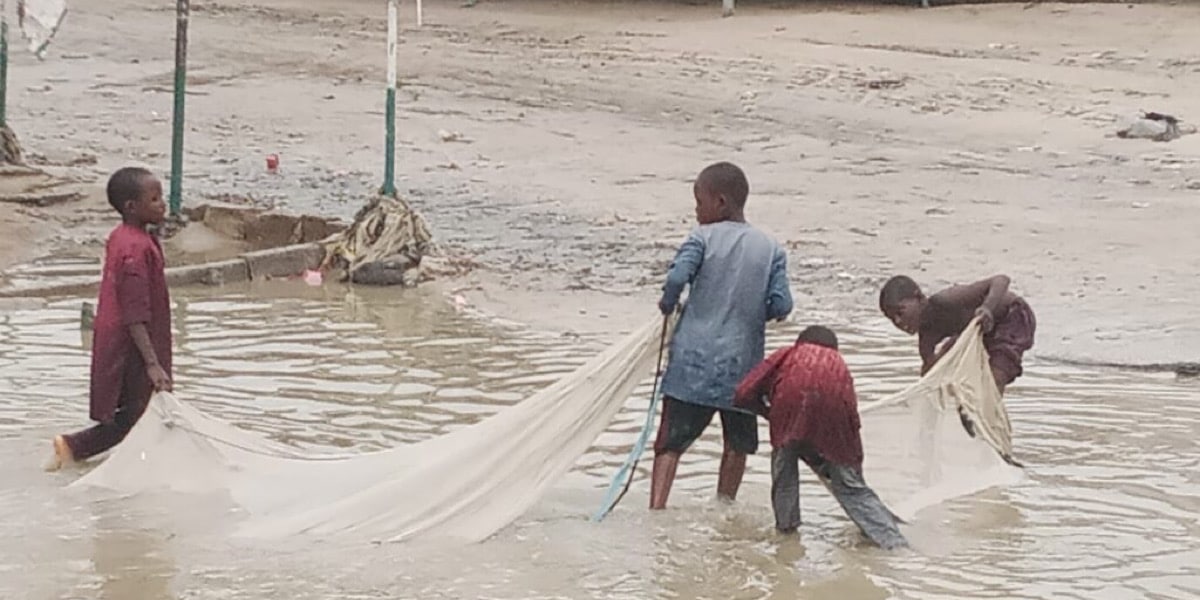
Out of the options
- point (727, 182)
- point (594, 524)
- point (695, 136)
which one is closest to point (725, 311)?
point (727, 182)

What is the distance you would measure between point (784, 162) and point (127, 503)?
10454 mm

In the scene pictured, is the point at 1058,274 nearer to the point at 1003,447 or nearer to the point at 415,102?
the point at 1003,447

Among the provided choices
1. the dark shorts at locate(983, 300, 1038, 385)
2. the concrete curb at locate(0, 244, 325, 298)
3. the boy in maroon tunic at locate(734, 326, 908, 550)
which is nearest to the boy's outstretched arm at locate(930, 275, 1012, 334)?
the dark shorts at locate(983, 300, 1038, 385)

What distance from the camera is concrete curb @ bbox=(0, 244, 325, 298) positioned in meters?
11.1

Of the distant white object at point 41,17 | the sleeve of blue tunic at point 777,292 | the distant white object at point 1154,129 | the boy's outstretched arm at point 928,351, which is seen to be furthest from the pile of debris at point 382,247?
the distant white object at point 1154,129

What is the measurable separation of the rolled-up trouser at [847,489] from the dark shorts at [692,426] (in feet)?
1.01

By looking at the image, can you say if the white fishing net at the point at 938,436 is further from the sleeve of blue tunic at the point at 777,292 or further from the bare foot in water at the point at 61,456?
the bare foot in water at the point at 61,456

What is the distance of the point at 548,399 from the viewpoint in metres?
6.31

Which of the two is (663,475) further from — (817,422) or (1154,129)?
(1154,129)

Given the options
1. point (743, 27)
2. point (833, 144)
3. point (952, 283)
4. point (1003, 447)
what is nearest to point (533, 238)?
point (952, 283)

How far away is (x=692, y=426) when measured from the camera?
6.55m

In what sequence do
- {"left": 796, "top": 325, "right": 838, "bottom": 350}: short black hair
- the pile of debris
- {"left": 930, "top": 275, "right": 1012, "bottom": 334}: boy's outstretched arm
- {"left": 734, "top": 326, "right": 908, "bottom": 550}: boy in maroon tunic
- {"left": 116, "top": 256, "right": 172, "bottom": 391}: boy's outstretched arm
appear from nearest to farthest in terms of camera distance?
1. {"left": 734, "top": 326, "right": 908, "bottom": 550}: boy in maroon tunic
2. {"left": 796, "top": 325, "right": 838, "bottom": 350}: short black hair
3. {"left": 116, "top": 256, "right": 172, "bottom": 391}: boy's outstretched arm
4. {"left": 930, "top": 275, "right": 1012, "bottom": 334}: boy's outstretched arm
5. the pile of debris

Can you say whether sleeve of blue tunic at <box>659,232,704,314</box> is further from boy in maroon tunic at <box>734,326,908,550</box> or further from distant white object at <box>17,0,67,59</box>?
distant white object at <box>17,0,67,59</box>

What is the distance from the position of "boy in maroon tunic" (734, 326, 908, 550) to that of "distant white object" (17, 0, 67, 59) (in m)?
9.87
